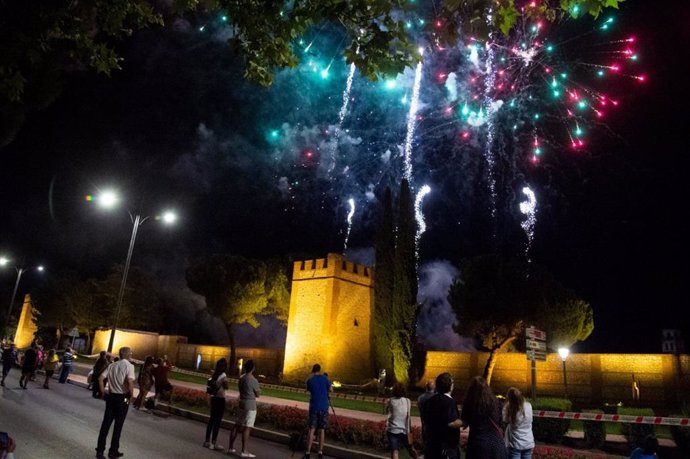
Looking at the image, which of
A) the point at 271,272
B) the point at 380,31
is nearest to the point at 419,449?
the point at 380,31

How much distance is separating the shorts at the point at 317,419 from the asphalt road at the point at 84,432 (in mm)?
1021

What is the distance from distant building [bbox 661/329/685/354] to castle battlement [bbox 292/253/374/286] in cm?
2853

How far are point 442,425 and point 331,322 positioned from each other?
27929mm

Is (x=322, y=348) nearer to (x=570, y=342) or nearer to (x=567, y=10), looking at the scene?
(x=570, y=342)

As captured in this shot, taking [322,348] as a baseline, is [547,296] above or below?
above

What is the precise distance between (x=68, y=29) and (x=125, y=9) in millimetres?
703

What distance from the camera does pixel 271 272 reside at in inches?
1682

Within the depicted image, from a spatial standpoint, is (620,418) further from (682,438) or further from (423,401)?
(423,401)

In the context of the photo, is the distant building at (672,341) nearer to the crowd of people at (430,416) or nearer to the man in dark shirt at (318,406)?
the man in dark shirt at (318,406)

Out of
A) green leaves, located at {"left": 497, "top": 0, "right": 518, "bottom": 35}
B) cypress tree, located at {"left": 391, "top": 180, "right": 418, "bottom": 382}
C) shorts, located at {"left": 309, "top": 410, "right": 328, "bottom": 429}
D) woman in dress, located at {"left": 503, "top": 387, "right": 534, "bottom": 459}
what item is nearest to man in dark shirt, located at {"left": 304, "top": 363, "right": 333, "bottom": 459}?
shorts, located at {"left": 309, "top": 410, "right": 328, "bottom": 429}

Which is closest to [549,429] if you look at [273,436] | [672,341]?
[273,436]

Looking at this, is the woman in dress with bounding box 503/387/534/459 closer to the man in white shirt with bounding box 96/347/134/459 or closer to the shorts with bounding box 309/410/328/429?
the shorts with bounding box 309/410/328/429

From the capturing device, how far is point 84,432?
32.7 feet

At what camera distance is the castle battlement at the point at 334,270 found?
34281 millimetres
